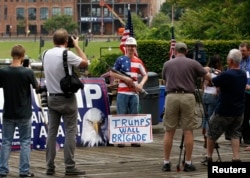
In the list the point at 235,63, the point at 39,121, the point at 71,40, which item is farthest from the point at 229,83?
the point at 39,121

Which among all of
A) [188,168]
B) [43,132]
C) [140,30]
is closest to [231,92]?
[188,168]

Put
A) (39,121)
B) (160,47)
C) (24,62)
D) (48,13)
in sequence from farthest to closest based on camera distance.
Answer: (48,13) < (160,47) < (39,121) < (24,62)

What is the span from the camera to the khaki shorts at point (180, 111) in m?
11.4

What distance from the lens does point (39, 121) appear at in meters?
14.2

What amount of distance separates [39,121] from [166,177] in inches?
151

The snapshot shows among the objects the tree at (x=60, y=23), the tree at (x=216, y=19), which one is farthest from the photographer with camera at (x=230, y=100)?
the tree at (x=60, y=23)

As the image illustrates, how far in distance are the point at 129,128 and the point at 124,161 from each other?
1.64m

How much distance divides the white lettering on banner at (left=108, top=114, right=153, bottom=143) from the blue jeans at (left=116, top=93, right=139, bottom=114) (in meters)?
0.17

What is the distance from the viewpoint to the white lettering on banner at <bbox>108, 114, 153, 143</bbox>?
46.7 ft

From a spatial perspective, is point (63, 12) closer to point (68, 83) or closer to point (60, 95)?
point (60, 95)

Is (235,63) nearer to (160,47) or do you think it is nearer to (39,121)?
(39,121)

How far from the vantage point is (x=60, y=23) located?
478ft

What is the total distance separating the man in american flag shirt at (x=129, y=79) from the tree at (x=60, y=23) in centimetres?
13176

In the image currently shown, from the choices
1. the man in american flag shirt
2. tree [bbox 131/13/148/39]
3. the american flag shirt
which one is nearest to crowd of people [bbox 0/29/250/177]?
the man in american flag shirt
